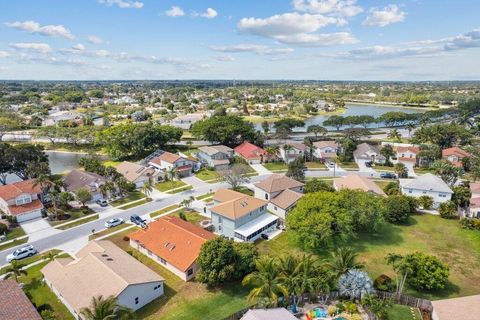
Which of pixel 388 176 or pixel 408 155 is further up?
pixel 408 155

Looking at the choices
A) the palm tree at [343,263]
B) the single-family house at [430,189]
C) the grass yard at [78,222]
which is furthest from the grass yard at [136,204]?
the single-family house at [430,189]

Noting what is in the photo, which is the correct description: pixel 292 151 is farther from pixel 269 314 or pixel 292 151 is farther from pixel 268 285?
pixel 269 314

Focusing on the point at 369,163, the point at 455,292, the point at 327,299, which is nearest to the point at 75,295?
the point at 327,299

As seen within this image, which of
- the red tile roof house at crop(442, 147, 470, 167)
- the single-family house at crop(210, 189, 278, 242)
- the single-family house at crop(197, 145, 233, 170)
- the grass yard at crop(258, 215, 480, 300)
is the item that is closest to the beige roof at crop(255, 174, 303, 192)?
the single-family house at crop(210, 189, 278, 242)

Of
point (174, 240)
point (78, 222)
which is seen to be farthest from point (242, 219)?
point (78, 222)

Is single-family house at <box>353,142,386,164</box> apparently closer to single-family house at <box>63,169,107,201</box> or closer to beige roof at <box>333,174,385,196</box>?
beige roof at <box>333,174,385,196</box>
